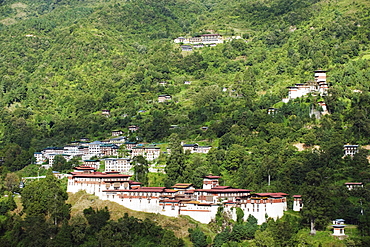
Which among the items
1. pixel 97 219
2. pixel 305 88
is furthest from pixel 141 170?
pixel 305 88

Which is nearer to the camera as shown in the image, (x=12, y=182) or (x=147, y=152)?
(x=12, y=182)

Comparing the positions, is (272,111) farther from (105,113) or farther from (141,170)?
(105,113)

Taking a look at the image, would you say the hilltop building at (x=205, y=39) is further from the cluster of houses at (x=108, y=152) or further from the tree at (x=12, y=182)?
the tree at (x=12, y=182)

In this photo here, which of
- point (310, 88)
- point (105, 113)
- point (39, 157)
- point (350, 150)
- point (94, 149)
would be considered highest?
point (310, 88)

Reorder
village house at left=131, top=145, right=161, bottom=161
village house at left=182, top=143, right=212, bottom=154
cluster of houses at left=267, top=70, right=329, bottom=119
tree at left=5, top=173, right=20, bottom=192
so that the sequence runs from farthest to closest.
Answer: cluster of houses at left=267, top=70, right=329, bottom=119
village house at left=131, top=145, right=161, bottom=161
village house at left=182, top=143, right=212, bottom=154
tree at left=5, top=173, right=20, bottom=192

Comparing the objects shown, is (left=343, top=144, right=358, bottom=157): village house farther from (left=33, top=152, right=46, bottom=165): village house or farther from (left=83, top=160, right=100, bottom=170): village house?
(left=33, top=152, right=46, bottom=165): village house

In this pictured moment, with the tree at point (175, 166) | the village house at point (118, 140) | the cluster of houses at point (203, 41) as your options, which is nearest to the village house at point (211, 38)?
the cluster of houses at point (203, 41)

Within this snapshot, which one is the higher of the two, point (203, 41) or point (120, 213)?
point (203, 41)

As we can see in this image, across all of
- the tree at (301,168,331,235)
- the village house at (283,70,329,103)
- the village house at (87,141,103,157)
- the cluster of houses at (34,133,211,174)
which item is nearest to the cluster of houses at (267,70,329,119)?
the village house at (283,70,329,103)
